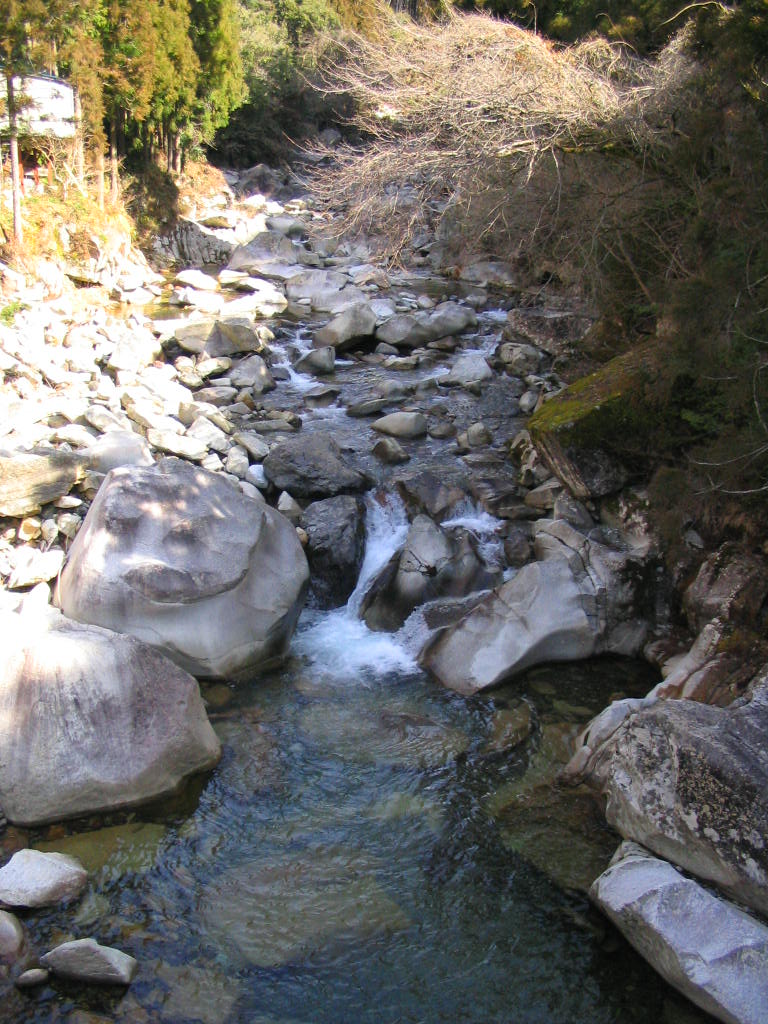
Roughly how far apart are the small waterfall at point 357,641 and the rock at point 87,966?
3.16 meters

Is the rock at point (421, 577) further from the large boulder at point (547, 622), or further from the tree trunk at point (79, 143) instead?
the tree trunk at point (79, 143)

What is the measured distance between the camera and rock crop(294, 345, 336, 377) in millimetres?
13469

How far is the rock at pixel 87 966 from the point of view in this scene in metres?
4.57

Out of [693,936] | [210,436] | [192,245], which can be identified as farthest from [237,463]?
[192,245]

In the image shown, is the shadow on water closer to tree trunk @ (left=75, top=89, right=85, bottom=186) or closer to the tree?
the tree

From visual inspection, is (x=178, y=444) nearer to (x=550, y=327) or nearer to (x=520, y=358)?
(x=520, y=358)

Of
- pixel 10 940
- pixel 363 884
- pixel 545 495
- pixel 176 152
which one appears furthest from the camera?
pixel 176 152

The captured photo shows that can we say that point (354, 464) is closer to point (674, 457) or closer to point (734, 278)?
point (674, 457)

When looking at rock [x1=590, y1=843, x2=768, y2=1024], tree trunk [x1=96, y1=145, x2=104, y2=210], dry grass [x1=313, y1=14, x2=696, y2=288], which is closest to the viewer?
rock [x1=590, y1=843, x2=768, y2=1024]

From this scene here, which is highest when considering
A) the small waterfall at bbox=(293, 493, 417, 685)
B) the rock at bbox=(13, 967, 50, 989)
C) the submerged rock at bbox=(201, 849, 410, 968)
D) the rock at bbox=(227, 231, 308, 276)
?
the rock at bbox=(227, 231, 308, 276)

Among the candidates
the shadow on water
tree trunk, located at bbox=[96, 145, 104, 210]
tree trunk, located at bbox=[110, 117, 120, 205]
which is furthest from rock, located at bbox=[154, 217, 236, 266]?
the shadow on water

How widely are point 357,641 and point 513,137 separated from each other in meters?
5.15

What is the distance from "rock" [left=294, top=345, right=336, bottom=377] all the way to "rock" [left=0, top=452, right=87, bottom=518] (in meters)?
5.45

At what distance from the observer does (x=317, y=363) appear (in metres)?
13.5
